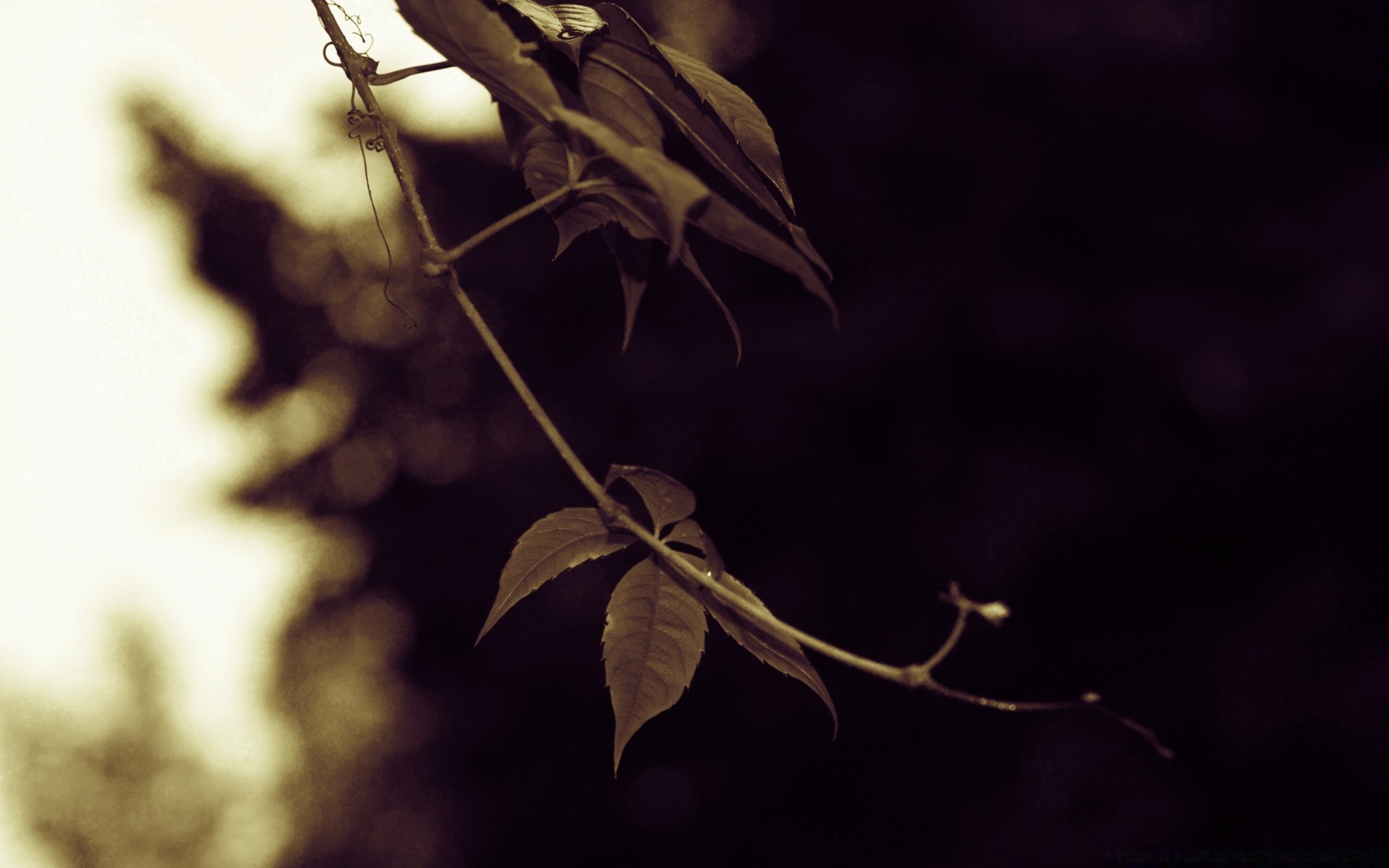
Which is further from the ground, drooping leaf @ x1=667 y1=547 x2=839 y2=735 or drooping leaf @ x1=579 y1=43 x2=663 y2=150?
drooping leaf @ x1=579 y1=43 x2=663 y2=150

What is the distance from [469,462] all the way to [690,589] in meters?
2.31

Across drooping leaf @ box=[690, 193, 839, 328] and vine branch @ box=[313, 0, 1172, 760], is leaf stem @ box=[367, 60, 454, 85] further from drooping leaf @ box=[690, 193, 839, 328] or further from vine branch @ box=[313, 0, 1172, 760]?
drooping leaf @ box=[690, 193, 839, 328]

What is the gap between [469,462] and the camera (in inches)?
104

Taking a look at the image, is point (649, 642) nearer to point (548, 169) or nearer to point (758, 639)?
point (758, 639)

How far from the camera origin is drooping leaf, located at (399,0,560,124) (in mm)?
285

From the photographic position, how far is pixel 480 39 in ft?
0.94

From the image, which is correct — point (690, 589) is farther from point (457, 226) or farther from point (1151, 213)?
point (457, 226)

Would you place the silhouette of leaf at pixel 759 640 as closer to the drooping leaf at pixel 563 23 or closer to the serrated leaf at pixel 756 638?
the serrated leaf at pixel 756 638

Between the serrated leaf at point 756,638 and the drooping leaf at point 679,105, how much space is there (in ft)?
0.52

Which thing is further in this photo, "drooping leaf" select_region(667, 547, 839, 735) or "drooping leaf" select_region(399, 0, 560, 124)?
"drooping leaf" select_region(667, 547, 839, 735)

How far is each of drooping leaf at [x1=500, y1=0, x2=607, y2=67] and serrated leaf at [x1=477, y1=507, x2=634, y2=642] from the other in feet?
0.70

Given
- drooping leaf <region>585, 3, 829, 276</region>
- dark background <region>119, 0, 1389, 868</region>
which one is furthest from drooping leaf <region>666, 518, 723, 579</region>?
dark background <region>119, 0, 1389, 868</region>

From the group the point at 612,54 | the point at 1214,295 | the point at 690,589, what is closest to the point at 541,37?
the point at 612,54

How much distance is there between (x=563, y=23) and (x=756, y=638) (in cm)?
30
